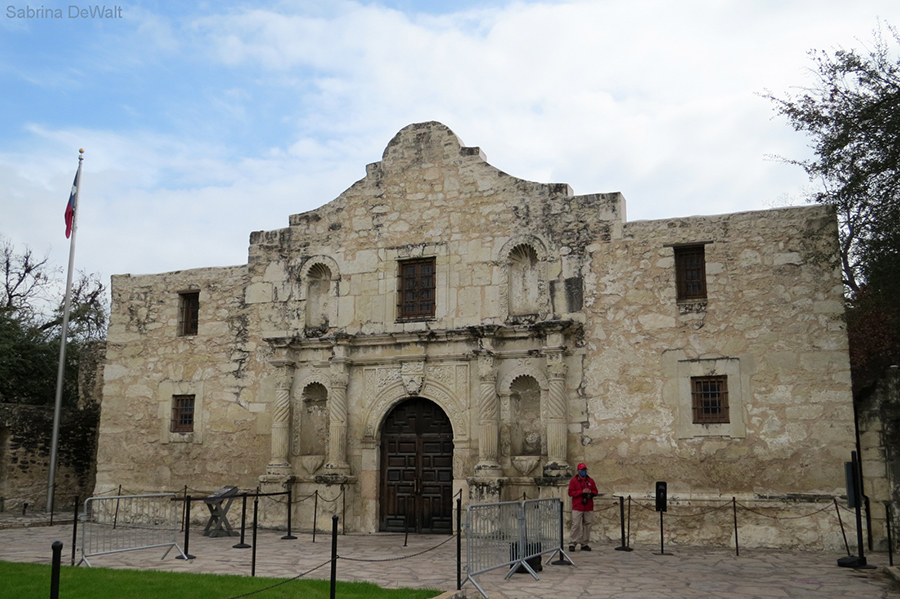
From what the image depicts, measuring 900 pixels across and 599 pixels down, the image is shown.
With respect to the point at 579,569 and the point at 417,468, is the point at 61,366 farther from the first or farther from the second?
the point at 579,569

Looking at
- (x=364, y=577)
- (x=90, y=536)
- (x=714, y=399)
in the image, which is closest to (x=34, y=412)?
(x=90, y=536)

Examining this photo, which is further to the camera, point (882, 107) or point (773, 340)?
point (773, 340)

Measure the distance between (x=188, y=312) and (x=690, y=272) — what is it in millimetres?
10220

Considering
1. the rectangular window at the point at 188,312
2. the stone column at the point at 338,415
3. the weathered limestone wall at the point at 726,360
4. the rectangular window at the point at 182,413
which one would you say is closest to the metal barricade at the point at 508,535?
the weathered limestone wall at the point at 726,360

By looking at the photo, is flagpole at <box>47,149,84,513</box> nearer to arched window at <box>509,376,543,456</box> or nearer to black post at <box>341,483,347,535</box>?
black post at <box>341,483,347,535</box>

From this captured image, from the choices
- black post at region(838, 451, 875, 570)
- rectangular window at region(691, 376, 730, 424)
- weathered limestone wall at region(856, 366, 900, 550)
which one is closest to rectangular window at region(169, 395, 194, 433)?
rectangular window at region(691, 376, 730, 424)

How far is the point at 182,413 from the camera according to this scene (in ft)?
54.2

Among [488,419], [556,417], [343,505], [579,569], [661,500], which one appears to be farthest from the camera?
[343,505]

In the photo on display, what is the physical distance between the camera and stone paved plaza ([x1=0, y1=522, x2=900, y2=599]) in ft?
28.3

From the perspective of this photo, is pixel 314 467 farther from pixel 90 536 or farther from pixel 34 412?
pixel 34 412

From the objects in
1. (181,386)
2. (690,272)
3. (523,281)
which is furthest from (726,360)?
(181,386)

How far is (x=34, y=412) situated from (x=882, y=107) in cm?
1827

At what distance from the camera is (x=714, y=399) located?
12781mm

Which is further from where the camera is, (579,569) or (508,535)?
(579,569)
